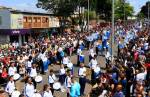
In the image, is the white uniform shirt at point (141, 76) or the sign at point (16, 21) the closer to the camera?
the white uniform shirt at point (141, 76)

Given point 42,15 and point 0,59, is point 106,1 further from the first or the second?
point 0,59

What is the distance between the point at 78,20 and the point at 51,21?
201 inches

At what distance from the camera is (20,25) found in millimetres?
67750

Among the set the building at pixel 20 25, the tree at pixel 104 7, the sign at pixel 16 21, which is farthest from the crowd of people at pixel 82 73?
the tree at pixel 104 7

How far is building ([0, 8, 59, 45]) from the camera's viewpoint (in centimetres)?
6337

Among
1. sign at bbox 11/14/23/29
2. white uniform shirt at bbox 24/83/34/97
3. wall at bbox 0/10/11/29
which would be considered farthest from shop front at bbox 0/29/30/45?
white uniform shirt at bbox 24/83/34/97

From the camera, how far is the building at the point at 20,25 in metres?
63.4

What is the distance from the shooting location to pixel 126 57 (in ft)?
81.7

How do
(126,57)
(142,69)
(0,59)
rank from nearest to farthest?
(142,69), (126,57), (0,59)

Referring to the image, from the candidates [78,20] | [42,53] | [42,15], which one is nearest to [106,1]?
[78,20]

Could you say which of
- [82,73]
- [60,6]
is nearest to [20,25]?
[60,6]

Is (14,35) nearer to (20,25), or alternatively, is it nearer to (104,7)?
(20,25)

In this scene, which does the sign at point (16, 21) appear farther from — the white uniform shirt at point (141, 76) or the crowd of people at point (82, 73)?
the white uniform shirt at point (141, 76)

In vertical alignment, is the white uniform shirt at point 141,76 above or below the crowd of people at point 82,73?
above
